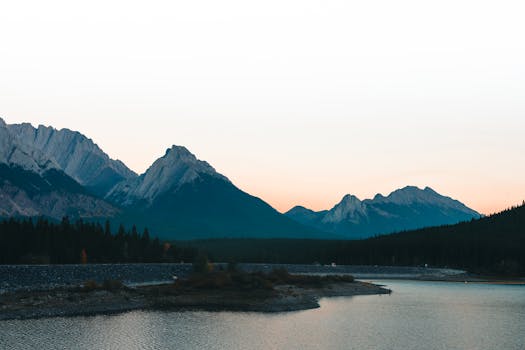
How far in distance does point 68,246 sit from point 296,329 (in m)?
83.5

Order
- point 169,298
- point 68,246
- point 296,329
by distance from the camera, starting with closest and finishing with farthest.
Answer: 1. point 296,329
2. point 169,298
3. point 68,246

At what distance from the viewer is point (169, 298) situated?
11112 cm

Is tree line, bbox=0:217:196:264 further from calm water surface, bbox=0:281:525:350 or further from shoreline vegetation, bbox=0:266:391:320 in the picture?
calm water surface, bbox=0:281:525:350

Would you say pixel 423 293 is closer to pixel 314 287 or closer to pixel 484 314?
pixel 314 287

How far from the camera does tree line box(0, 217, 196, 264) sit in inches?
5472

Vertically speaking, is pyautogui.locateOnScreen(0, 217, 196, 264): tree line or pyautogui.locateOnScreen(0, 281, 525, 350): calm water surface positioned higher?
pyautogui.locateOnScreen(0, 217, 196, 264): tree line

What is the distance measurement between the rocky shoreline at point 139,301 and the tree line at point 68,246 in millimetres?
32305

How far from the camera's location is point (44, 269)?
121250 mm

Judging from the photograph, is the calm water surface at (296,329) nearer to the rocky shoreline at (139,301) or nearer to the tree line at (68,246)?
the rocky shoreline at (139,301)

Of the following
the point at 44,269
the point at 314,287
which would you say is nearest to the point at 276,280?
the point at 314,287

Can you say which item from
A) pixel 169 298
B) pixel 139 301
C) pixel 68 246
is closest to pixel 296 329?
pixel 139 301

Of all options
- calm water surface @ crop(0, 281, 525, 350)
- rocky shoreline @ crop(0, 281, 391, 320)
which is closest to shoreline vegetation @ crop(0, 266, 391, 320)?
rocky shoreline @ crop(0, 281, 391, 320)

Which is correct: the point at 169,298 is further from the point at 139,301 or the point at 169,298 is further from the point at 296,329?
the point at 296,329

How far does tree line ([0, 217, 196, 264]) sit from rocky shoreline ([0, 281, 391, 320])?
32.3 m
